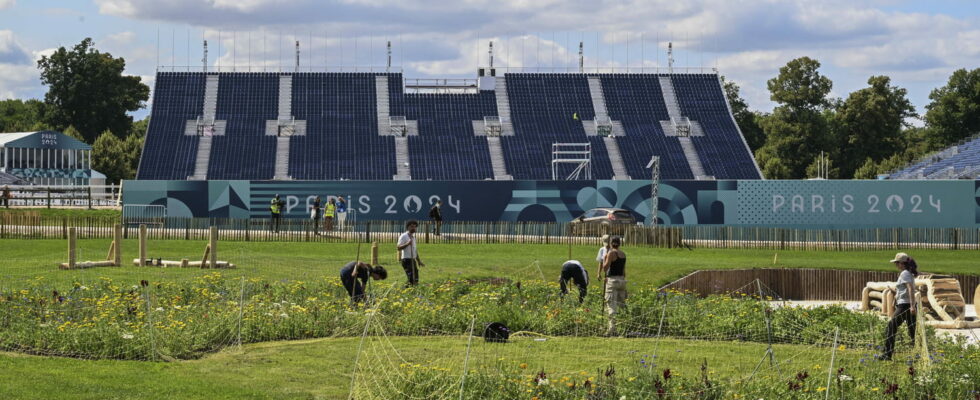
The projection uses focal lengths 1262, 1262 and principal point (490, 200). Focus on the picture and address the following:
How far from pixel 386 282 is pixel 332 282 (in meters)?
1.68

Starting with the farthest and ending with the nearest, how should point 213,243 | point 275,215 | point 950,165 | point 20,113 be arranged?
1. point 20,113
2. point 950,165
3. point 275,215
4. point 213,243

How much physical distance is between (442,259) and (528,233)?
9.85 meters

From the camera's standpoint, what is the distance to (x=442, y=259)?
36438 millimetres

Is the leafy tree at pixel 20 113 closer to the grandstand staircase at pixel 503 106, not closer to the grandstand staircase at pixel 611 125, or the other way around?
the grandstand staircase at pixel 503 106

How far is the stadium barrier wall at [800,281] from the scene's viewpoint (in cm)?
3198

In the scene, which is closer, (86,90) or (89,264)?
(89,264)

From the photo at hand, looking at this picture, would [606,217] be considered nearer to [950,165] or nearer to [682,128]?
[682,128]

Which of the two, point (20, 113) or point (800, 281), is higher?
point (20, 113)

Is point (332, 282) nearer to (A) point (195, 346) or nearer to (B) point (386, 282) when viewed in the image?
(B) point (386, 282)

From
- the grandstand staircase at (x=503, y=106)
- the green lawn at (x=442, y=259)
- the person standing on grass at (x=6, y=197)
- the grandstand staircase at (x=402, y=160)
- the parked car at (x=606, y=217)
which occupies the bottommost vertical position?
the green lawn at (x=442, y=259)

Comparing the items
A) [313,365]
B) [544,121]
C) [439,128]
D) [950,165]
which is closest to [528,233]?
[313,365]

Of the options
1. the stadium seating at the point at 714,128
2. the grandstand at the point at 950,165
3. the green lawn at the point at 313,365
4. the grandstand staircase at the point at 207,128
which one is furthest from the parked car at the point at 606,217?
the green lawn at the point at 313,365

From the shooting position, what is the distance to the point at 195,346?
18.2 m

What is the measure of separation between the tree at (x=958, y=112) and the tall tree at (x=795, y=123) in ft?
28.6
